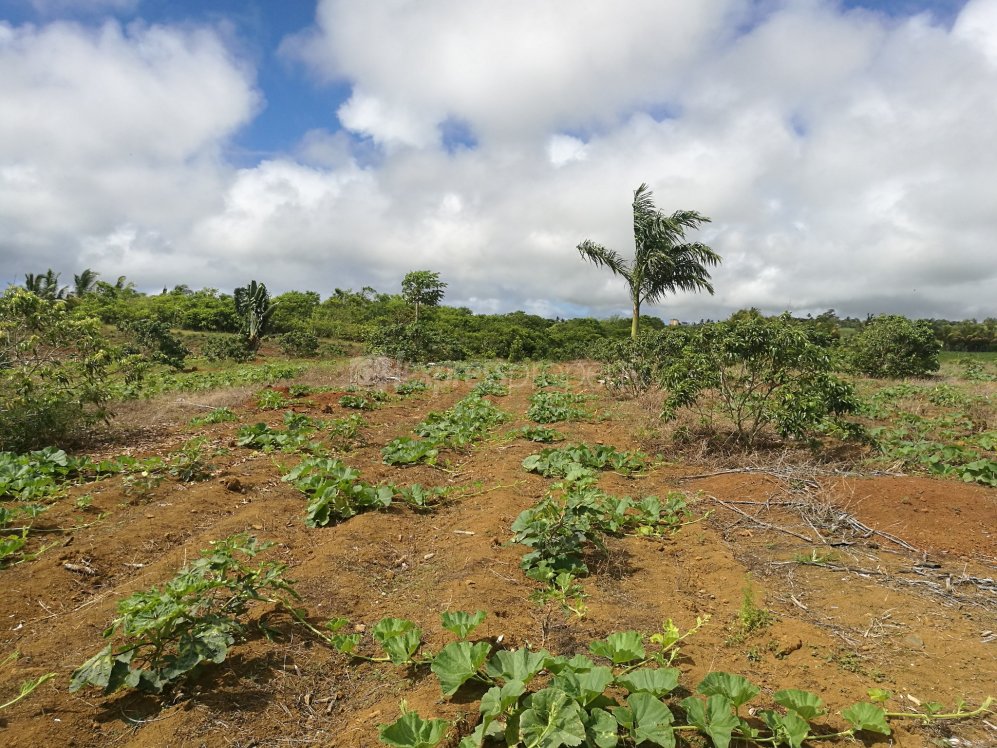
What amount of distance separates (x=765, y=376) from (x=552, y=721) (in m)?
6.96

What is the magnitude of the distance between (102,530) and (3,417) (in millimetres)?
4195

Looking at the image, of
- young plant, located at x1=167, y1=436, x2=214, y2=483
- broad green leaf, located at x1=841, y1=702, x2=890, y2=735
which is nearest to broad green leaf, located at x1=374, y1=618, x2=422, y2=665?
broad green leaf, located at x1=841, y1=702, x2=890, y2=735

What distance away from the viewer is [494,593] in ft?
12.2

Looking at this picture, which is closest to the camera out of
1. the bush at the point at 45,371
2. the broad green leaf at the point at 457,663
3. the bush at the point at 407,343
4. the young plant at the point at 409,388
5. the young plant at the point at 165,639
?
the broad green leaf at the point at 457,663

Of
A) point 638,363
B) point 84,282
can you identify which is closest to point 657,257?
point 638,363

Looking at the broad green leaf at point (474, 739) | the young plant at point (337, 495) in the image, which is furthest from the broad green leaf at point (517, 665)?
the young plant at point (337, 495)

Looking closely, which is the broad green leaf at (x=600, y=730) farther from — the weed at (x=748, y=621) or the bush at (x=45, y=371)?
the bush at (x=45, y=371)

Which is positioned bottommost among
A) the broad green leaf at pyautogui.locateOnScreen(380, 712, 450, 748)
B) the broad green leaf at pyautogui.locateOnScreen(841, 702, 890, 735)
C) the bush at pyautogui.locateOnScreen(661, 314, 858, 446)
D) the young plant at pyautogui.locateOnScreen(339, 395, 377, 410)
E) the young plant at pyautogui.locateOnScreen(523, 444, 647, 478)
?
the broad green leaf at pyautogui.locateOnScreen(380, 712, 450, 748)

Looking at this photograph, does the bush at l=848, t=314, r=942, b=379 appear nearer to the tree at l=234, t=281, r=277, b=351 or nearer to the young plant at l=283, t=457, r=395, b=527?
the young plant at l=283, t=457, r=395, b=527

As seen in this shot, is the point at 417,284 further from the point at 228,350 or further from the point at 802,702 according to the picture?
the point at 802,702

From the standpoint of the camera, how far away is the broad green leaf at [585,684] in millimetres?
2283

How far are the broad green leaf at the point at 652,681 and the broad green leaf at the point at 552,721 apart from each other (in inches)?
12.9

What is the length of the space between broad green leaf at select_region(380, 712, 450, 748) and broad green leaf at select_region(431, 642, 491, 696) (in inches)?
9.5

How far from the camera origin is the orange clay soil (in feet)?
8.68
